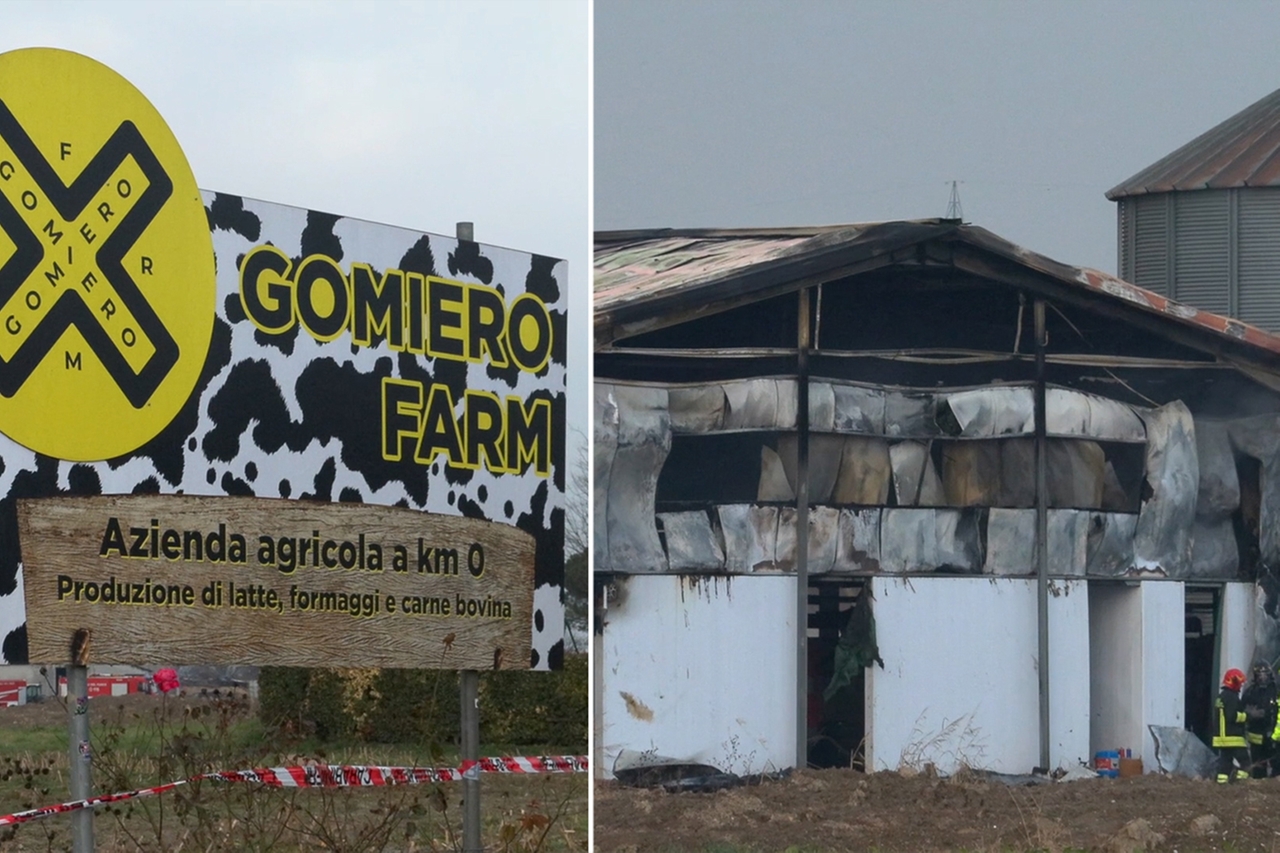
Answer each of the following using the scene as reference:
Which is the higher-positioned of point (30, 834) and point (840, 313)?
point (840, 313)

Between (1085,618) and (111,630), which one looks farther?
(111,630)

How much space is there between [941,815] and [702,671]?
1.98ft

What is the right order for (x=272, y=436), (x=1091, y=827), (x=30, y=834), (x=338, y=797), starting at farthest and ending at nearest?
1. (x=338, y=797)
2. (x=30, y=834)
3. (x=272, y=436)
4. (x=1091, y=827)

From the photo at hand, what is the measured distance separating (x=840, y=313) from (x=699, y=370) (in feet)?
1.07

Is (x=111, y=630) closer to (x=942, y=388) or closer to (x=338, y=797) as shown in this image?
(x=942, y=388)

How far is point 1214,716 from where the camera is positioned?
3.55 m

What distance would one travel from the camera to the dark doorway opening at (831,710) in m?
3.52

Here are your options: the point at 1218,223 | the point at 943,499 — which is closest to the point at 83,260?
the point at 943,499

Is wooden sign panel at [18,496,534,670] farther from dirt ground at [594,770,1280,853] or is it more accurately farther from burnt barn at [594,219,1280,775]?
dirt ground at [594,770,1280,853]

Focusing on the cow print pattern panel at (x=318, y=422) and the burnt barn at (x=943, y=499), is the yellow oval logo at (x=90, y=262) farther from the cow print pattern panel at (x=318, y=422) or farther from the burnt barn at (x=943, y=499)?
the burnt barn at (x=943, y=499)

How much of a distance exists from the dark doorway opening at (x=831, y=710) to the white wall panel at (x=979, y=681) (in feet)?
0.08

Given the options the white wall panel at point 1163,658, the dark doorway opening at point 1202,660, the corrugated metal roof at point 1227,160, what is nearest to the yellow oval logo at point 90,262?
the corrugated metal roof at point 1227,160

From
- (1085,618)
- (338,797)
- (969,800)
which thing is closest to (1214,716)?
(1085,618)

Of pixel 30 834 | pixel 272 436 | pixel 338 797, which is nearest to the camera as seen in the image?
pixel 272 436
